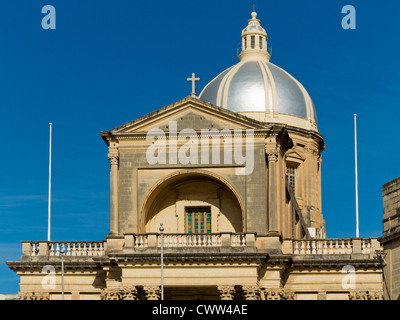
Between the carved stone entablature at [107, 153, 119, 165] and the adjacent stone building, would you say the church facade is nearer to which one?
the carved stone entablature at [107, 153, 119, 165]

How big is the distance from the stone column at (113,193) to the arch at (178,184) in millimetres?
1306

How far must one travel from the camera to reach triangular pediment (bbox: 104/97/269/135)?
75812 mm

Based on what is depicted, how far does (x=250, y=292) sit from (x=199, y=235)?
4.05m

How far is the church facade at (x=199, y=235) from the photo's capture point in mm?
73062

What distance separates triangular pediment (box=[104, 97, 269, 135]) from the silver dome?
16.3m

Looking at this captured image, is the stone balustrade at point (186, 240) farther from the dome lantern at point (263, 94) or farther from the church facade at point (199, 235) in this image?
the dome lantern at point (263, 94)

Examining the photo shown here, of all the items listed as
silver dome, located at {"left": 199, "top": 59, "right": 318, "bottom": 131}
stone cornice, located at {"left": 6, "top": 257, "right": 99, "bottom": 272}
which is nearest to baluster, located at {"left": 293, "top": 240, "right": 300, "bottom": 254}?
stone cornice, located at {"left": 6, "top": 257, "right": 99, "bottom": 272}

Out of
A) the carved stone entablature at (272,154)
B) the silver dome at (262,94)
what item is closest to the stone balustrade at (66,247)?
the carved stone entablature at (272,154)

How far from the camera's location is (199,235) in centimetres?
7388

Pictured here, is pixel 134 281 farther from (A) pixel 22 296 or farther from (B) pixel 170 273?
(A) pixel 22 296

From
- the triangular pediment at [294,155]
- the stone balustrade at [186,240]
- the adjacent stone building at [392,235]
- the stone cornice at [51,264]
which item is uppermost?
the triangular pediment at [294,155]

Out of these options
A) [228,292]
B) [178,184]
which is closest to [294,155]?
[178,184]

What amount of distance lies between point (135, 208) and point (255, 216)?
6246 mm
